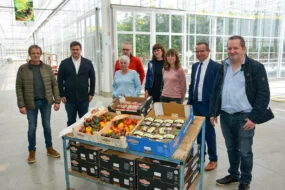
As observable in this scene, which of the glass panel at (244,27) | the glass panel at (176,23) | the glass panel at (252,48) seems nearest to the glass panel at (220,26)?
the glass panel at (244,27)

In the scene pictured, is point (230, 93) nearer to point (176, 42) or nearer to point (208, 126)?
point (208, 126)

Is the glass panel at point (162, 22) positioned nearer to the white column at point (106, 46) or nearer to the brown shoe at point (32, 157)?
the white column at point (106, 46)

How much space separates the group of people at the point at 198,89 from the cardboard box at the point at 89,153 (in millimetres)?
944

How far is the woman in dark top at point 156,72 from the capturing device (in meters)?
3.32

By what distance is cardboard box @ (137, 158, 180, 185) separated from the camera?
6.08ft

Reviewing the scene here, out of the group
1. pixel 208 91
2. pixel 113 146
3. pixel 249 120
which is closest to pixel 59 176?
pixel 113 146

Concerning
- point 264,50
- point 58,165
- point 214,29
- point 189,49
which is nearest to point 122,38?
point 189,49

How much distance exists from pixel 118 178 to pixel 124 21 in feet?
20.7

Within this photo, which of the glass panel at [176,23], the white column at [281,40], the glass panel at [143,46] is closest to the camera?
the glass panel at [143,46]

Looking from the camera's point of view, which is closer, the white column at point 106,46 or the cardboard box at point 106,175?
the cardboard box at point 106,175

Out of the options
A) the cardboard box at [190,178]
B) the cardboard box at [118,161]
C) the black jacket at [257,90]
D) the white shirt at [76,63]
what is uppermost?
the white shirt at [76,63]

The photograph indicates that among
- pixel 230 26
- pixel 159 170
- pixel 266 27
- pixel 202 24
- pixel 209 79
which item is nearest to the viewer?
pixel 159 170

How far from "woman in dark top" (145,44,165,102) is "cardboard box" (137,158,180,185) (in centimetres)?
153

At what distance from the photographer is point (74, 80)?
3135 mm
